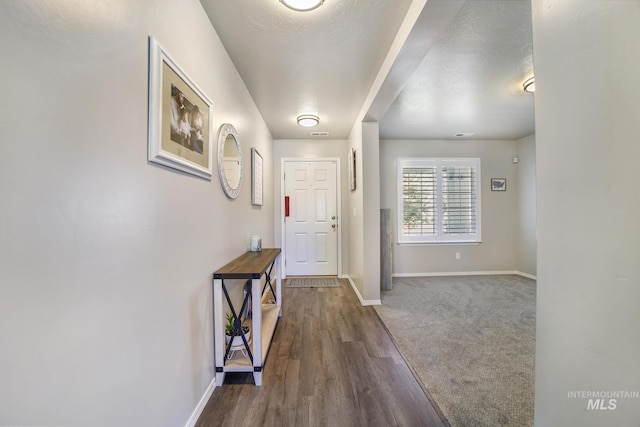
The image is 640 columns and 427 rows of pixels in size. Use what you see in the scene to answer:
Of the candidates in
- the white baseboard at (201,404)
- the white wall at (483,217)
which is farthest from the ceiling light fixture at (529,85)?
the white baseboard at (201,404)

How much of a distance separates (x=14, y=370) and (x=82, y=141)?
563 millimetres

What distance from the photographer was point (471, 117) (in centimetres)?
347

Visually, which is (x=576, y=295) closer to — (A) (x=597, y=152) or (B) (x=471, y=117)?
(A) (x=597, y=152)

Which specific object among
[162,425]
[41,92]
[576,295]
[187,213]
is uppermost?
[41,92]

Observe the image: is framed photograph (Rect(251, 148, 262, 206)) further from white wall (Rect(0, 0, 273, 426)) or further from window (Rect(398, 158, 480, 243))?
window (Rect(398, 158, 480, 243))

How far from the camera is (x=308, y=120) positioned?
11.0 ft

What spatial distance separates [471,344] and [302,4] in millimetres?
2776

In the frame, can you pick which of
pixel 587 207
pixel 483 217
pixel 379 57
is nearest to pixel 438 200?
pixel 483 217

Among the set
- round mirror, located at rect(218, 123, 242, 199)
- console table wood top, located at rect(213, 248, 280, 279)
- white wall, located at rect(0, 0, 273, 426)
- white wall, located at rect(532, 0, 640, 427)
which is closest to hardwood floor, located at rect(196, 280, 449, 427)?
white wall, located at rect(0, 0, 273, 426)

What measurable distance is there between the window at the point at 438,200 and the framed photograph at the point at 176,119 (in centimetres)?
359

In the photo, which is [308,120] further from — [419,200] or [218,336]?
[218,336]

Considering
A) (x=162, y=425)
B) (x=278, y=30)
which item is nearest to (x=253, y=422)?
(x=162, y=425)

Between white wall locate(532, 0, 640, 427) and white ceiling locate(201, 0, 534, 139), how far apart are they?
3.13ft

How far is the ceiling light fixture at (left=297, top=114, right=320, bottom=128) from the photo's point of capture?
3.26 meters
